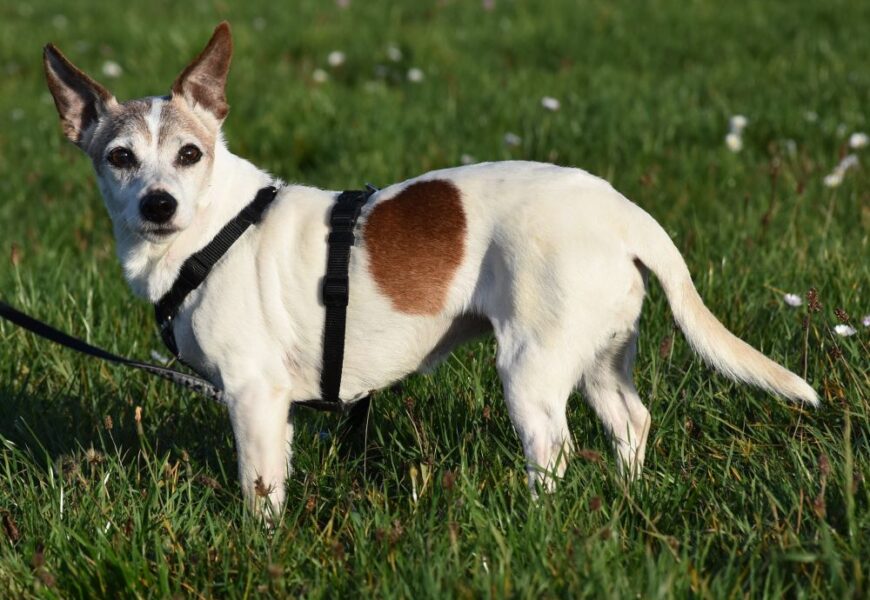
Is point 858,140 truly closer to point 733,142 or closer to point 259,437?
point 733,142

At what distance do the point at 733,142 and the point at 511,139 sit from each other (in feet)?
4.56

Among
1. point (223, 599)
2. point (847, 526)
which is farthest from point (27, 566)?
point (847, 526)

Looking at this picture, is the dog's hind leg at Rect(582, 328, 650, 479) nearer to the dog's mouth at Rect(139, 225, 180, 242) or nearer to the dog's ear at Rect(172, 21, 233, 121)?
the dog's mouth at Rect(139, 225, 180, 242)

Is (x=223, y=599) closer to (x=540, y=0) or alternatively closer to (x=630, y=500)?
(x=630, y=500)

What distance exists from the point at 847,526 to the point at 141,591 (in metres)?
1.72

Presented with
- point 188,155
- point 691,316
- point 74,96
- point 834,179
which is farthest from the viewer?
point 834,179

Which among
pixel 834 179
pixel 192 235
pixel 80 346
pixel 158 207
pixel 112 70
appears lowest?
pixel 112 70

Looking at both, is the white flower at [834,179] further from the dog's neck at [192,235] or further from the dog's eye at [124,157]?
the dog's eye at [124,157]

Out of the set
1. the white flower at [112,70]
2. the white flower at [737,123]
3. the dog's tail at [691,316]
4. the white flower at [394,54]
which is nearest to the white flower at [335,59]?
the white flower at [394,54]

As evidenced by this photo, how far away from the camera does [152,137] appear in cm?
326

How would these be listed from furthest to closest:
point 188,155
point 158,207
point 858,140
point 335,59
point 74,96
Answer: point 335,59 → point 858,140 → point 74,96 → point 188,155 → point 158,207

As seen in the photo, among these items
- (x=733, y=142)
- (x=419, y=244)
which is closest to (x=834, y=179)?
(x=733, y=142)

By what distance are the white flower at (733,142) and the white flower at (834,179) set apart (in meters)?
0.73

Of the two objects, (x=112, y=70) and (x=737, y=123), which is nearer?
(x=737, y=123)
